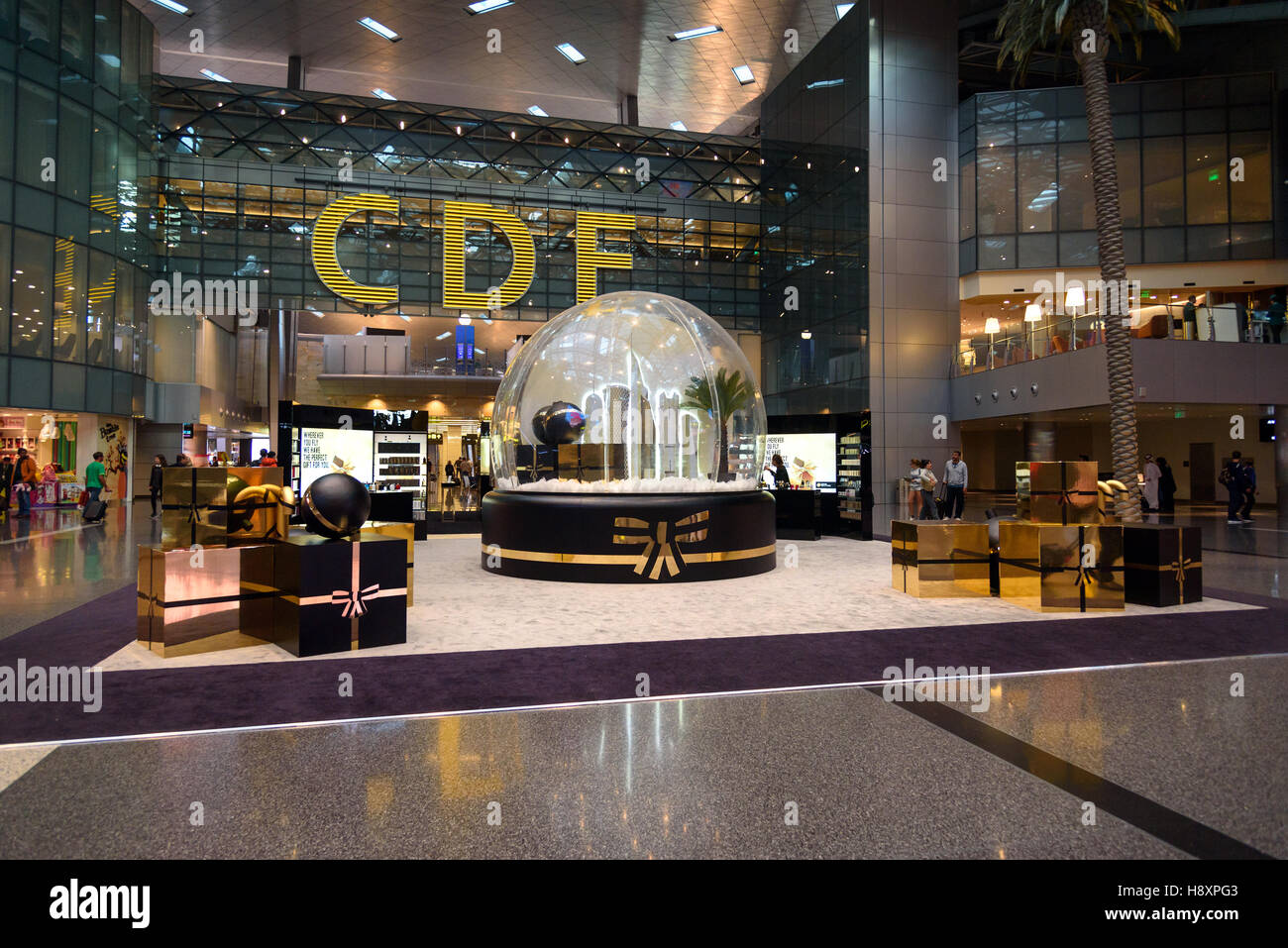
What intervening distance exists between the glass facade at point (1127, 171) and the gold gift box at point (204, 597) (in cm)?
2806

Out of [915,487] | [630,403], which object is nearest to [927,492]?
[915,487]

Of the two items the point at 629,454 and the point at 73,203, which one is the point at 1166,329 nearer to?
the point at 629,454

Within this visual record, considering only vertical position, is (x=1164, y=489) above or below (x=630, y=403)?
below

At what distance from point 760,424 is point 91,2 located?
94.3 ft

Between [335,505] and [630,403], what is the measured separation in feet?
22.9

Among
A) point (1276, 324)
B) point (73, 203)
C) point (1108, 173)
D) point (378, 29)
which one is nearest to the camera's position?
point (1108, 173)

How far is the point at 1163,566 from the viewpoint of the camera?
8.48 m

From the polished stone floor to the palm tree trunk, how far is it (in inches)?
379

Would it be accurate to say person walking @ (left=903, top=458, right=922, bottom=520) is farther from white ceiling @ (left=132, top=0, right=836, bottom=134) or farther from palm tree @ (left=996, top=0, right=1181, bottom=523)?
white ceiling @ (left=132, top=0, right=836, bottom=134)

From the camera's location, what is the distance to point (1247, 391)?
72.0ft

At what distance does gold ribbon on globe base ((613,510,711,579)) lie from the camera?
10.7 metres

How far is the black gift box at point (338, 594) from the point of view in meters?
6.20
